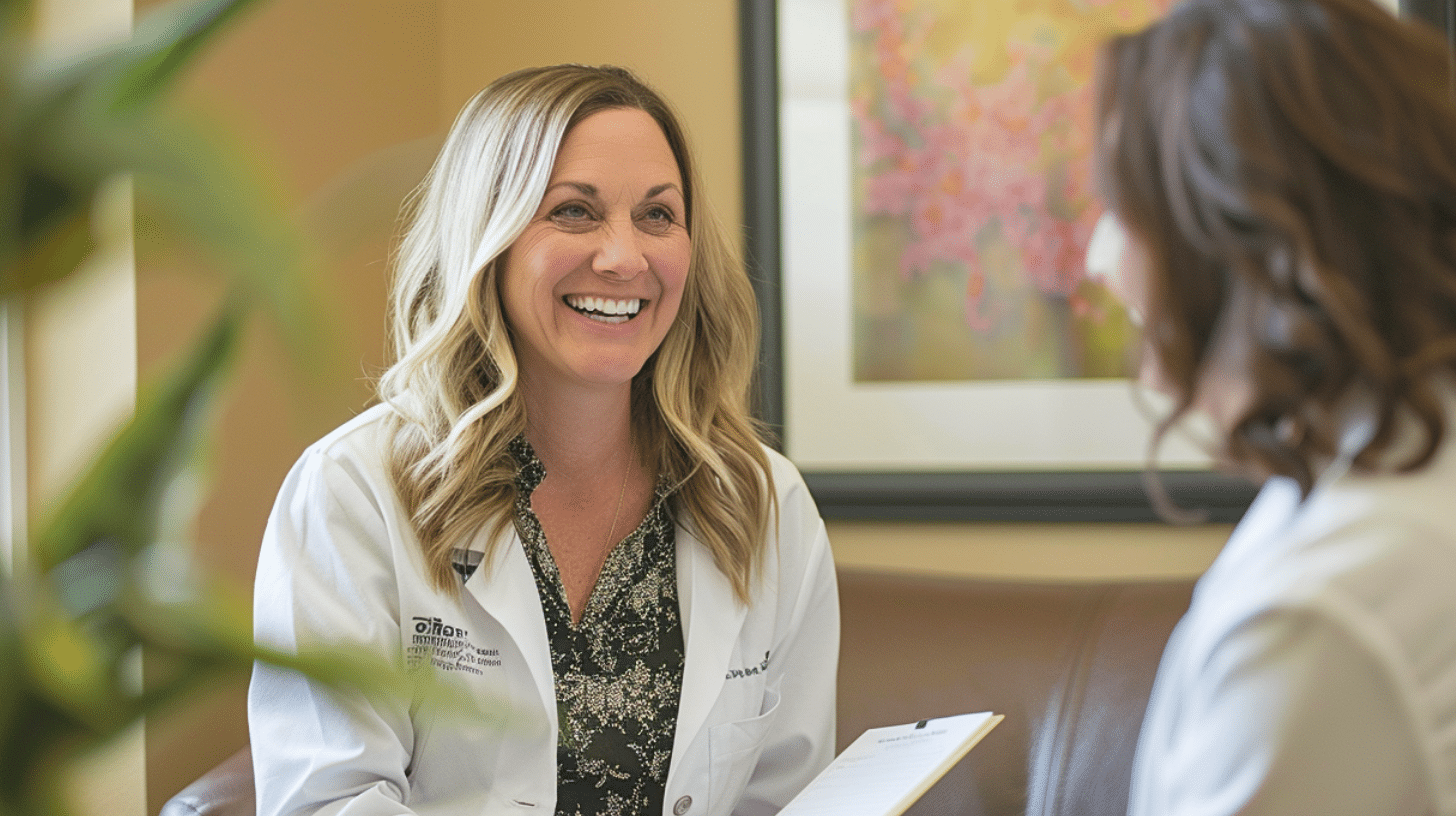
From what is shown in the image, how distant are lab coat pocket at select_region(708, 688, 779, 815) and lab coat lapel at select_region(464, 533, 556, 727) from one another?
0.80ft

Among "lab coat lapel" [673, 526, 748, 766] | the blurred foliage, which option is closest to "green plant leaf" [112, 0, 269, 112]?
the blurred foliage

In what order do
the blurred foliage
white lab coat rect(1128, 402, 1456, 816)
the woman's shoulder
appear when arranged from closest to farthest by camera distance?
the blurred foliage, white lab coat rect(1128, 402, 1456, 816), the woman's shoulder

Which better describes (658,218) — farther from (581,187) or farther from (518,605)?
(518,605)

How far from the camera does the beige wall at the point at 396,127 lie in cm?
211

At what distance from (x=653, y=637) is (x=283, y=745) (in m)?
0.48

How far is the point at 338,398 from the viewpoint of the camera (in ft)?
0.85

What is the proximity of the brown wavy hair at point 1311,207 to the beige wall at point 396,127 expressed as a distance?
1558 mm

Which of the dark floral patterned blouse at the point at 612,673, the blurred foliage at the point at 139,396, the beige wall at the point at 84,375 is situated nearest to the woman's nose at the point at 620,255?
the dark floral patterned blouse at the point at 612,673

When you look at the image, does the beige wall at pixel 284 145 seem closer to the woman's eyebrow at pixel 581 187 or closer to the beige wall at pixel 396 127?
the beige wall at pixel 396 127

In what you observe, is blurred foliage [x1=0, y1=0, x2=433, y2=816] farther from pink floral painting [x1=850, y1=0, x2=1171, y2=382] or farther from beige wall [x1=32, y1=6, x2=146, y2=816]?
pink floral painting [x1=850, y1=0, x2=1171, y2=382]


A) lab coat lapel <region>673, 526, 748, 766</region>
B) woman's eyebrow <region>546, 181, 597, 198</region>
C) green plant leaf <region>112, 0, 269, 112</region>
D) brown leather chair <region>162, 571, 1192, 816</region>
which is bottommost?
brown leather chair <region>162, 571, 1192, 816</region>

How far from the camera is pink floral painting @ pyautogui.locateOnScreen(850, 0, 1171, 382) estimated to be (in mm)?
2354

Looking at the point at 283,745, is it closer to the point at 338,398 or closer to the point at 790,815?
the point at 790,815

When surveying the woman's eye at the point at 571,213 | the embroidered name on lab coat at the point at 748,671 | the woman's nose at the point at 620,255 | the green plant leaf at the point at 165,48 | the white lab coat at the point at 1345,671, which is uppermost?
the green plant leaf at the point at 165,48
